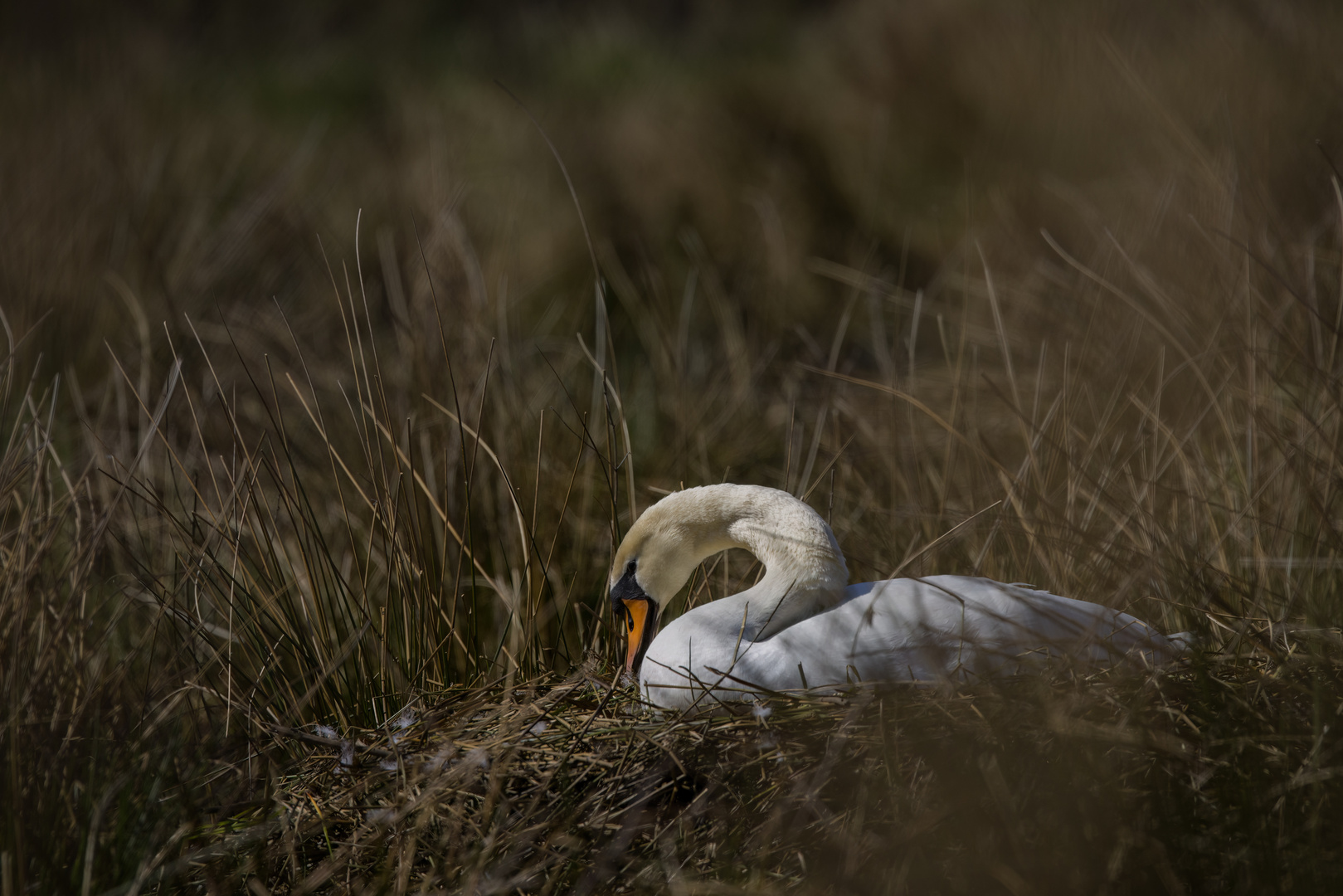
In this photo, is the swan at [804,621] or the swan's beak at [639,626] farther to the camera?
the swan's beak at [639,626]

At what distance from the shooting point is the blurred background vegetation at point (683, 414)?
5.82 feet

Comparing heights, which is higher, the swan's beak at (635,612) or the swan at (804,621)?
the swan at (804,621)

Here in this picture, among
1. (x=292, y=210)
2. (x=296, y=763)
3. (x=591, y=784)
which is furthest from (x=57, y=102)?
(x=591, y=784)

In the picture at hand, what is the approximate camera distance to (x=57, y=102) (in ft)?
23.0

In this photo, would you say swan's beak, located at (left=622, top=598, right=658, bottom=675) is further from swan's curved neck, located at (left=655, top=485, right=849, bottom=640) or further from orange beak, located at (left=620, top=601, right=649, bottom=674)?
swan's curved neck, located at (left=655, top=485, right=849, bottom=640)

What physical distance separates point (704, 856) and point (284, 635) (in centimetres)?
119

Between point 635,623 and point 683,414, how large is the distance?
65.2 inches

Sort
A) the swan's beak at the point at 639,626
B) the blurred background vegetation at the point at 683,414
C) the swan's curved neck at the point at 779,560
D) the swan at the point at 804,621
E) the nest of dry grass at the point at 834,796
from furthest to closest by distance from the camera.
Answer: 1. the swan's beak at the point at 639,626
2. the swan's curved neck at the point at 779,560
3. the swan at the point at 804,621
4. the blurred background vegetation at the point at 683,414
5. the nest of dry grass at the point at 834,796

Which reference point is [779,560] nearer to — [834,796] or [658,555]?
[658,555]

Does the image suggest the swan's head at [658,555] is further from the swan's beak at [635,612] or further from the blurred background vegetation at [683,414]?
the blurred background vegetation at [683,414]

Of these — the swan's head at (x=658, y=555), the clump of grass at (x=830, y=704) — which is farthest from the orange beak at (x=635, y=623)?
the clump of grass at (x=830, y=704)

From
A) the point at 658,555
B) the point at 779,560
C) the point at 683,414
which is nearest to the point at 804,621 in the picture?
the point at 779,560

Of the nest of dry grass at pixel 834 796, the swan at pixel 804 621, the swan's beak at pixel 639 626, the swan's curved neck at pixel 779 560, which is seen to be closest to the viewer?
the nest of dry grass at pixel 834 796

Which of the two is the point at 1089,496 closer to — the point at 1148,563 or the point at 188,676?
the point at 1148,563
